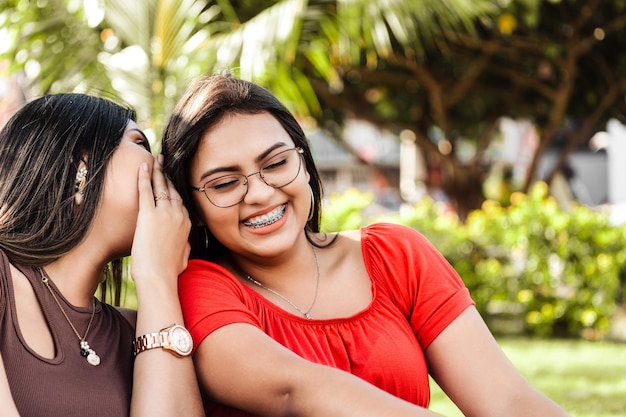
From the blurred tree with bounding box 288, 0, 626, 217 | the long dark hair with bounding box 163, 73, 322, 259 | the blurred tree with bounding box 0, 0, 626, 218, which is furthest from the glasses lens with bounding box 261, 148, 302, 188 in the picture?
the blurred tree with bounding box 288, 0, 626, 217

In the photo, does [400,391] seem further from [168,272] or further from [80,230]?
[80,230]

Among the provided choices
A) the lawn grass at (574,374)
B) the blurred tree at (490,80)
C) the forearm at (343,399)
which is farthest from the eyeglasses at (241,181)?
the blurred tree at (490,80)

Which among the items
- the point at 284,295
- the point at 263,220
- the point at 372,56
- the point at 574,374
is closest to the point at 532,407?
the point at 284,295

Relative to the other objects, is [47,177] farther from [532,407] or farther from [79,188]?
[532,407]

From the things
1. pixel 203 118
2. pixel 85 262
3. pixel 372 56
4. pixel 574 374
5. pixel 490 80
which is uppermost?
pixel 203 118

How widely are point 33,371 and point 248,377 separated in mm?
527

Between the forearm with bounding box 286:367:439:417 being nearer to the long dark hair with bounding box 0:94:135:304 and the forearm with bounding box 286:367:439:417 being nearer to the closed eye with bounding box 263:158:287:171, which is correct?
the closed eye with bounding box 263:158:287:171

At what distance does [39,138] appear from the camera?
2.51 meters

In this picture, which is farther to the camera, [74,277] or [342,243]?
[342,243]

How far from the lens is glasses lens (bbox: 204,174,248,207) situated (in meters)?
2.57

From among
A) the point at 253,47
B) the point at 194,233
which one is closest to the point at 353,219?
the point at 253,47

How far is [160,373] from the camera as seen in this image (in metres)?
2.39

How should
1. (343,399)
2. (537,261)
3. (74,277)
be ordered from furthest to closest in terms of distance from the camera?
A: (537,261) < (74,277) < (343,399)

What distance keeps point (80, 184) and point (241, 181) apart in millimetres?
434
